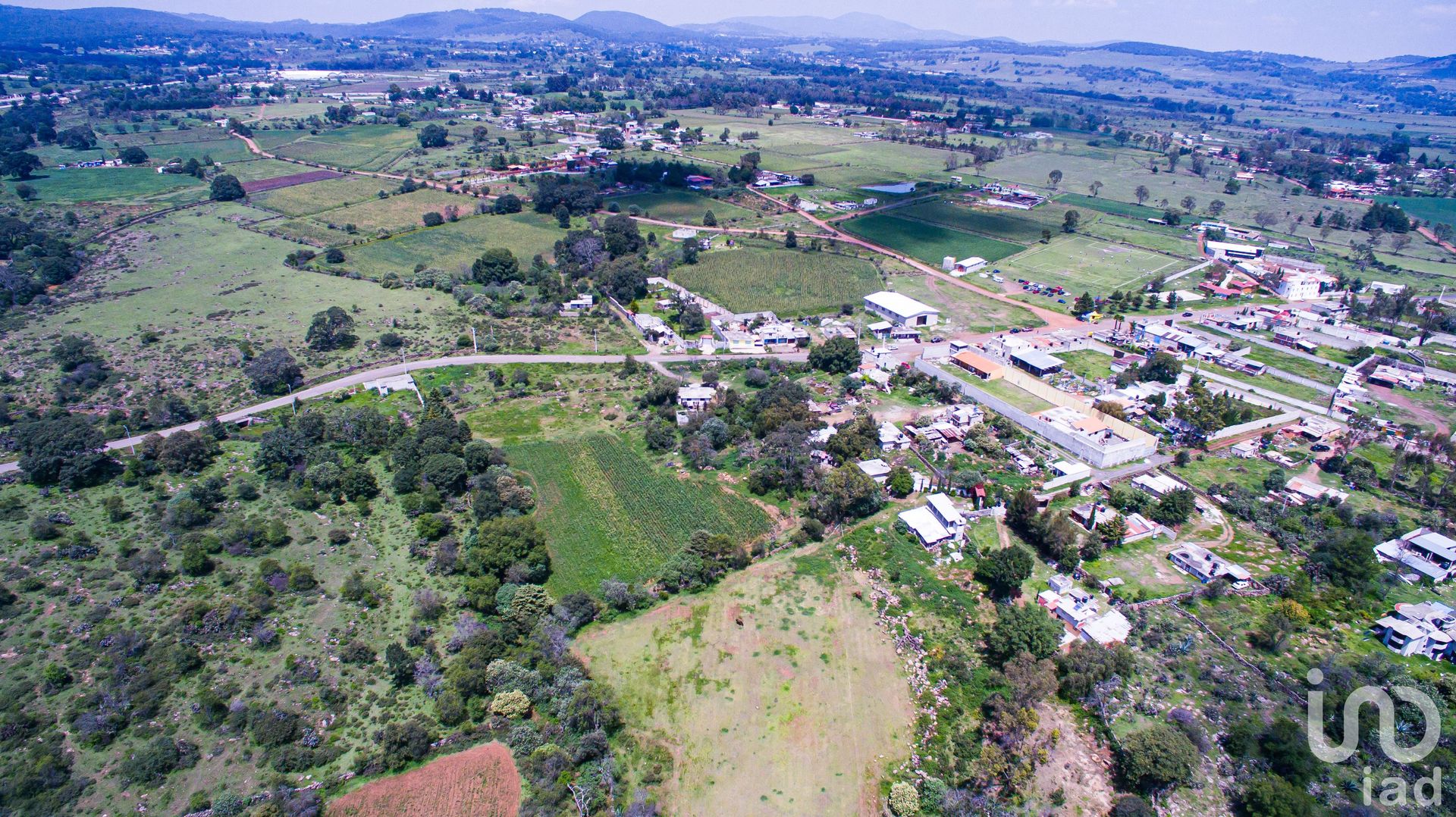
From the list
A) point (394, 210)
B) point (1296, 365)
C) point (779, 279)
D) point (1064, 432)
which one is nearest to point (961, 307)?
point (779, 279)

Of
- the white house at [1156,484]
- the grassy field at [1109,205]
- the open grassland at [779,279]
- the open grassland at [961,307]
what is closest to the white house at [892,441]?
the white house at [1156,484]

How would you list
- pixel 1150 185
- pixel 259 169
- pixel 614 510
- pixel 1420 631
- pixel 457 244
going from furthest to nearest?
pixel 1150 185
pixel 259 169
pixel 457 244
pixel 614 510
pixel 1420 631

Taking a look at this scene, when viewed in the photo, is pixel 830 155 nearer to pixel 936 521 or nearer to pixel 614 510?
pixel 936 521

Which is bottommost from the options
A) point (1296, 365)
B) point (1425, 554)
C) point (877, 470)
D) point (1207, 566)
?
point (877, 470)

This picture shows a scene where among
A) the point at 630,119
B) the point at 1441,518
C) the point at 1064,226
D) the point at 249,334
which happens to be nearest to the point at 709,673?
the point at 1441,518

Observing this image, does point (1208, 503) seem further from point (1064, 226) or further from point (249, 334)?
point (249, 334)

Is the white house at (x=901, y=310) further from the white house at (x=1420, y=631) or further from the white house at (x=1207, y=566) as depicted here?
the white house at (x=1420, y=631)
